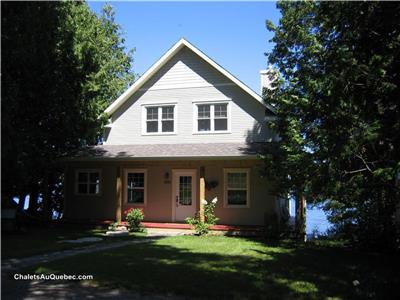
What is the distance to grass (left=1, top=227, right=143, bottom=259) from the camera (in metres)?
12.6

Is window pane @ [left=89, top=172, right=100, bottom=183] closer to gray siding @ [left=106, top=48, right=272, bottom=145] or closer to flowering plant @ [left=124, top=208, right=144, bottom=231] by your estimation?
gray siding @ [left=106, top=48, right=272, bottom=145]

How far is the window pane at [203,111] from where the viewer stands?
21.7 metres

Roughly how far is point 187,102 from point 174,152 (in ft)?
9.10

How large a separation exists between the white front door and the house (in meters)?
0.04

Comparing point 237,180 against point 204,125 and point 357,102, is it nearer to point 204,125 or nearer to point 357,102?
point 204,125

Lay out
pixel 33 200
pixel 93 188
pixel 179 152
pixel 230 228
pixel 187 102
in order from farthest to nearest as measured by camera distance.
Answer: pixel 33 200, pixel 93 188, pixel 187 102, pixel 179 152, pixel 230 228

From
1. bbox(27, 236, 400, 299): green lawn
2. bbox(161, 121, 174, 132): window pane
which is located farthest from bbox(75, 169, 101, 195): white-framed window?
bbox(27, 236, 400, 299): green lawn

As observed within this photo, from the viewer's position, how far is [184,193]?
21.5 m

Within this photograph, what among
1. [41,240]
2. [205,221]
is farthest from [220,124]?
[41,240]

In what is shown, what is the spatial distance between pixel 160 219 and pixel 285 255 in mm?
9425

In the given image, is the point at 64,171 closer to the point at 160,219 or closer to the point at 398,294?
the point at 160,219

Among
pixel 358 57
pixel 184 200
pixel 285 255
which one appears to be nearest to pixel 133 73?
pixel 184 200

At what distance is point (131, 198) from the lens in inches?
876

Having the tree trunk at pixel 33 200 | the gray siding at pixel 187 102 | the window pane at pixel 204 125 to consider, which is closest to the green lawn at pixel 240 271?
the gray siding at pixel 187 102
